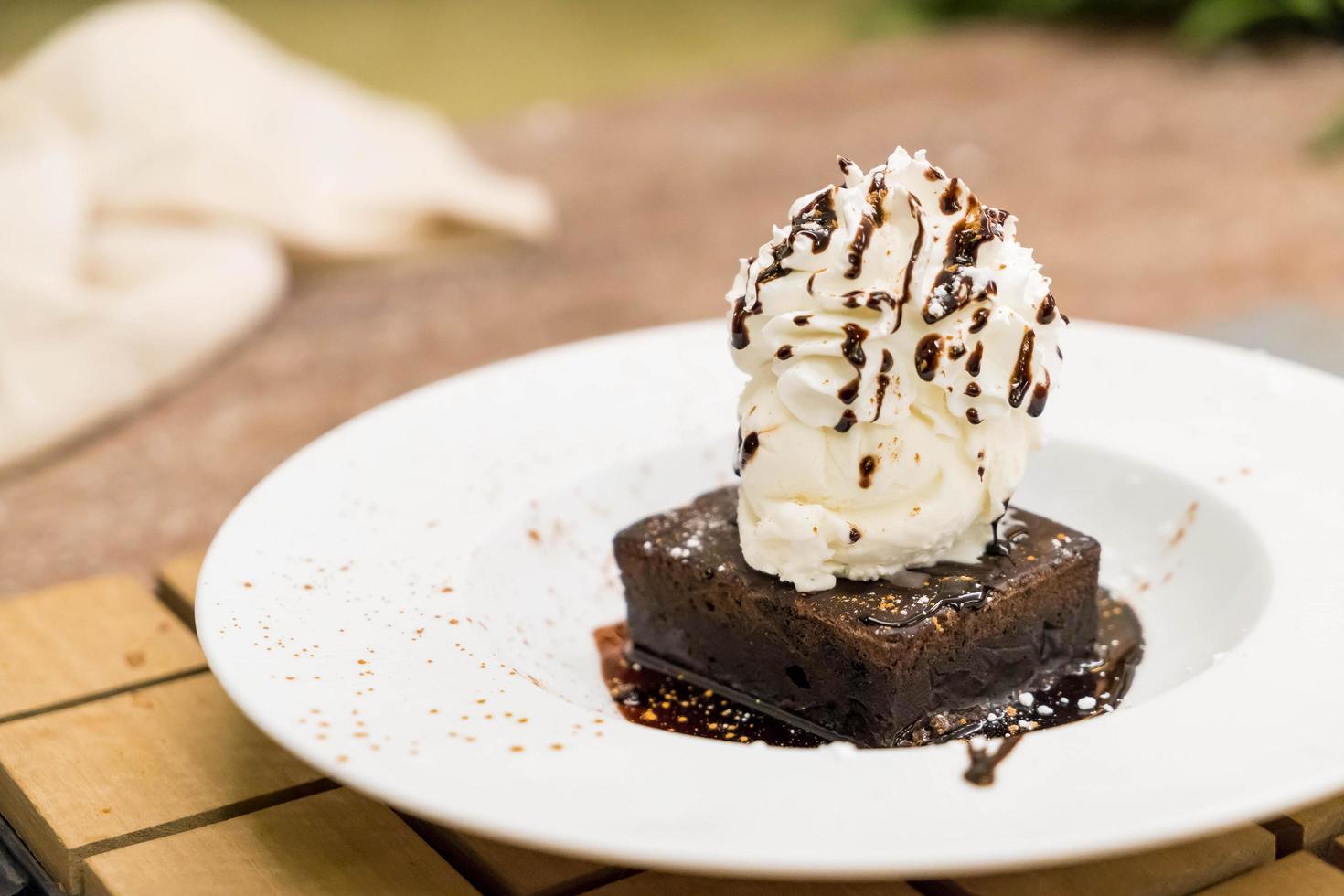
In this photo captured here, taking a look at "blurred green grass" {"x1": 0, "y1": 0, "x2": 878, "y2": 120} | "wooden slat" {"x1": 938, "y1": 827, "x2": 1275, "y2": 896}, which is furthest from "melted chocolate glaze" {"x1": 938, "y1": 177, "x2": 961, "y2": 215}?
"blurred green grass" {"x1": 0, "y1": 0, "x2": 878, "y2": 120}

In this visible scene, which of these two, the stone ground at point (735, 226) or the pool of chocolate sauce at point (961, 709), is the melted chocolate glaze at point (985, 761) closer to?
the pool of chocolate sauce at point (961, 709)

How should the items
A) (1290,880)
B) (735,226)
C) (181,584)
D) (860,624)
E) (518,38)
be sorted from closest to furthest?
1. (1290,880)
2. (860,624)
3. (181,584)
4. (735,226)
5. (518,38)

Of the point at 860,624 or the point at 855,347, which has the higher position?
the point at 855,347

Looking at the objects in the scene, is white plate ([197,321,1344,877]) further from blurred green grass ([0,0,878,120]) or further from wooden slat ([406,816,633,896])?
blurred green grass ([0,0,878,120])

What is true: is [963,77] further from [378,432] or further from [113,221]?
[378,432]

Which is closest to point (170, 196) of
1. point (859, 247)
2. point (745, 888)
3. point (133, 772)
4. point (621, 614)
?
point (621, 614)

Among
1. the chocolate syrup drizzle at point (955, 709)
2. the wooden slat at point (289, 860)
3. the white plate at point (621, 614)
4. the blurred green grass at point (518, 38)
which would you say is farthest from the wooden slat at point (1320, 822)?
the blurred green grass at point (518, 38)

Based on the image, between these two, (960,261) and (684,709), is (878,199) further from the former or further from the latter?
(684,709)
